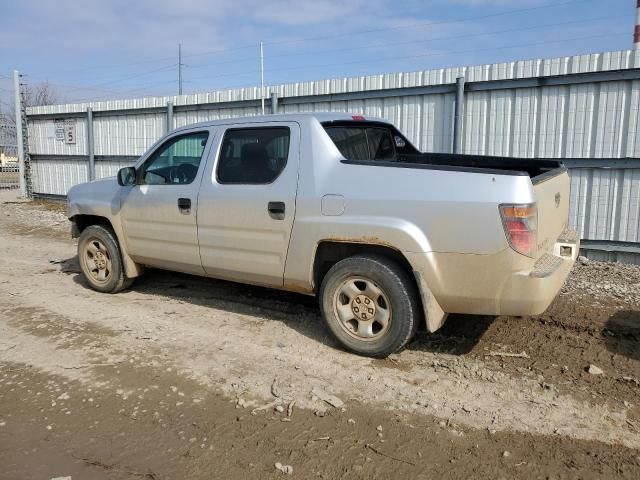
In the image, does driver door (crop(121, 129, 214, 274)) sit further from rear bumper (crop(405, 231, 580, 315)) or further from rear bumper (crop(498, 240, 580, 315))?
rear bumper (crop(498, 240, 580, 315))

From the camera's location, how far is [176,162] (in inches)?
215

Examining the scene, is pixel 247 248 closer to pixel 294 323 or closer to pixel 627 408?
pixel 294 323

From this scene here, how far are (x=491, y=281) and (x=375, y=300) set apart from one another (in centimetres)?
89

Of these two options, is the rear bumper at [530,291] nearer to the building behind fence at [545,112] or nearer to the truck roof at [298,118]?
the truck roof at [298,118]

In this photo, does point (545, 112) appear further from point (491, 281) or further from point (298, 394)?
point (298, 394)

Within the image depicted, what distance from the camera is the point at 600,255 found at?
7.51 metres

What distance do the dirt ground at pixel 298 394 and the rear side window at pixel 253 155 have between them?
1.40m

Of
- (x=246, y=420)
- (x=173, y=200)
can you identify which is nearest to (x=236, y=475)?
(x=246, y=420)

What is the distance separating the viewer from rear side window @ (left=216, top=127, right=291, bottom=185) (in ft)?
15.2

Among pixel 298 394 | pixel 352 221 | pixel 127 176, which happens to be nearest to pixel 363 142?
pixel 352 221

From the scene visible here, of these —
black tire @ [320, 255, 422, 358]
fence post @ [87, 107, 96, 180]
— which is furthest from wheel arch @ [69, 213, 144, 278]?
fence post @ [87, 107, 96, 180]

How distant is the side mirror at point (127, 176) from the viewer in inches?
221

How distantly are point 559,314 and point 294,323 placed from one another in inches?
101

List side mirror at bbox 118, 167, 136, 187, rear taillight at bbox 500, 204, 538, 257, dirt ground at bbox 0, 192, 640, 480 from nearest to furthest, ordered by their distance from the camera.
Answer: dirt ground at bbox 0, 192, 640, 480, rear taillight at bbox 500, 204, 538, 257, side mirror at bbox 118, 167, 136, 187
